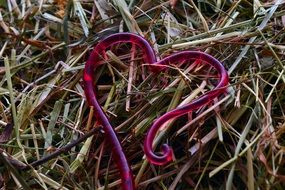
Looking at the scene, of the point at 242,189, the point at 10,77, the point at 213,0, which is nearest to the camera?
the point at 242,189

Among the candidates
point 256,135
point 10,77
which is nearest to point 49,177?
point 10,77

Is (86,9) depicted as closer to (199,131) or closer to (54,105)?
(54,105)

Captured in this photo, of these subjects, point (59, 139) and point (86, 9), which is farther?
point (86, 9)

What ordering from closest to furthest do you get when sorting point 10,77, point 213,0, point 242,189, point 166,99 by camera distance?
1. point 242,189
2. point 166,99
3. point 10,77
4. point 213,0
